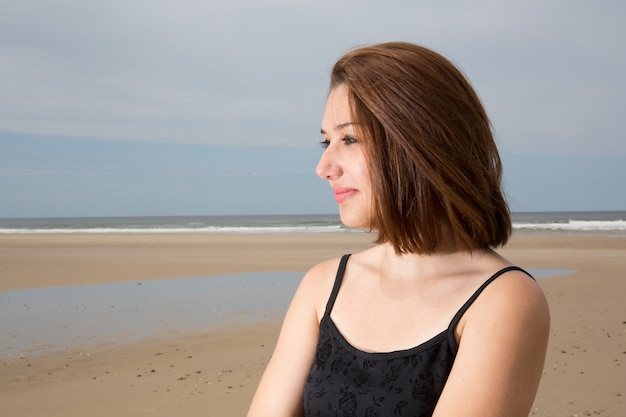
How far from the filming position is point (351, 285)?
1949 mm

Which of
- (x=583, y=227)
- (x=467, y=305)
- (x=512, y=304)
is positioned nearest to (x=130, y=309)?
(x=467, y=305)

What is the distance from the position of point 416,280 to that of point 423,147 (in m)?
0.40

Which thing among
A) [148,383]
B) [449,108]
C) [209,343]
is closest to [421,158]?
[449,108]

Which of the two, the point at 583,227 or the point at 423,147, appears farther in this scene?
the point at 583,227

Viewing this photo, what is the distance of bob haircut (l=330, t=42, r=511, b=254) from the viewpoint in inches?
65.1

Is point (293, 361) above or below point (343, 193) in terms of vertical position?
below

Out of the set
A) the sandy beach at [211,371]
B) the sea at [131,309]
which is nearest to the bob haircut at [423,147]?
the sandy beach at [211,371]

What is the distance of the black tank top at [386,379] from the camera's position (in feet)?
5.41

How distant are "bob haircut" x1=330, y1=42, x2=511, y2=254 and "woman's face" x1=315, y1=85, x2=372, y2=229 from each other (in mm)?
32

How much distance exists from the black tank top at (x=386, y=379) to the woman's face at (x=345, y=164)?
1.13 ft

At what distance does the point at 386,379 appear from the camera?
1.68 metres

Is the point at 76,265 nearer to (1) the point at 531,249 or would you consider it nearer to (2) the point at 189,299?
(2) the point at 189,299

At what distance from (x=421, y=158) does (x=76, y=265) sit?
16.0m

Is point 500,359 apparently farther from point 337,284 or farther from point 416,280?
Result: point 337,284
